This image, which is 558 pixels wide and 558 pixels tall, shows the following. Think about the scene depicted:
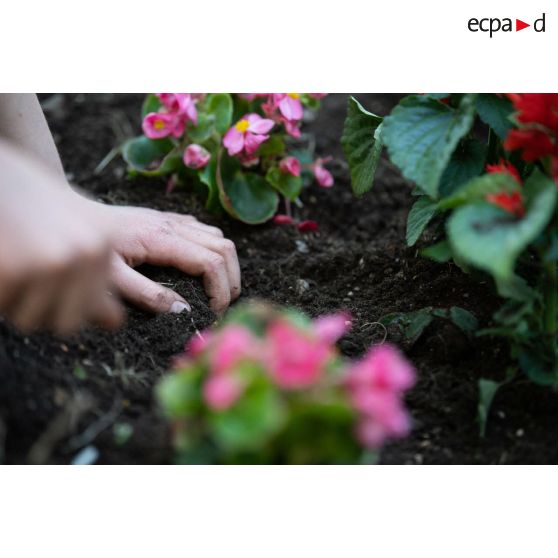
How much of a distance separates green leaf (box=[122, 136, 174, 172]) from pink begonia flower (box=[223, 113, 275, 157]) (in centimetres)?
21

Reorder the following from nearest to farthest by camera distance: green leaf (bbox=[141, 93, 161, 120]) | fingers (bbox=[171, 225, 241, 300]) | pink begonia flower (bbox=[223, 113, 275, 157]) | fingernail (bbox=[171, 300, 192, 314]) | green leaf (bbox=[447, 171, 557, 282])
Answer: green leaf (bbox=[447, 171, 557, 282]) < fingernail (bbox=[171, 300, 192, 314]) < fingers (bbox=[171, 225, 241, 300]) < pink begonia flower (bbox=[223, 113, 275, 157]) < green leaf (bbox=[141, 93, 161, 120])

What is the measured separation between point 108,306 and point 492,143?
742mm

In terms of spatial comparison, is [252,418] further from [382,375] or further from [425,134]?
[425,134]

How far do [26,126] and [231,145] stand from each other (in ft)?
1.41

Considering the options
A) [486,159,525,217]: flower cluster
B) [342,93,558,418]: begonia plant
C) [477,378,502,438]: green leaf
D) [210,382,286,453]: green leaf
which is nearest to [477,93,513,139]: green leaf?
[342,93,558,418]: begonia plant

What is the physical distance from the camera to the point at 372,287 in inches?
66.1

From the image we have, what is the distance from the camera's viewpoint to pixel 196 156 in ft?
6.06

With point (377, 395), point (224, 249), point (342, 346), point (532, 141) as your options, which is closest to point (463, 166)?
point (532, 141)

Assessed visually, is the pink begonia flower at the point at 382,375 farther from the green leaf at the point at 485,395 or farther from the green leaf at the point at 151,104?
the green leaf at the point at 151,104

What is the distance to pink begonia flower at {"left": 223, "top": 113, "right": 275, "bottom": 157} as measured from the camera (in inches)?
70.8

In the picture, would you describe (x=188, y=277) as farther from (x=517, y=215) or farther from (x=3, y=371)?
(x=517, y=215)

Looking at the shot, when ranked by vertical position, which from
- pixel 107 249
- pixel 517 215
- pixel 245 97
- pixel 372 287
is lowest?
pixel 372 287

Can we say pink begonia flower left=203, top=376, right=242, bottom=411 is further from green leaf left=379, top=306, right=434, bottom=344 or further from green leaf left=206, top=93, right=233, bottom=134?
green leaf left=206, top=93, right=233, bottom=134

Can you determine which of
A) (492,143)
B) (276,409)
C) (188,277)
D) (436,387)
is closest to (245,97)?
(188,277)
